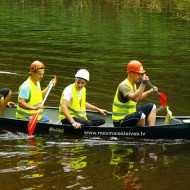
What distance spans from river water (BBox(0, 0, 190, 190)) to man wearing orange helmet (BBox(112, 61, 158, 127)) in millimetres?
440

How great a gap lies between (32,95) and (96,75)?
22.3ft

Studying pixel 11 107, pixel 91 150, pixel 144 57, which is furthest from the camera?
pixel 144 57

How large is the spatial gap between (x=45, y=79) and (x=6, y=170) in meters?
8.89

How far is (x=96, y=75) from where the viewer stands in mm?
17469

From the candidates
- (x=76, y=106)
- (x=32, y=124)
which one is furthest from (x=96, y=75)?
(x=32, y=124)

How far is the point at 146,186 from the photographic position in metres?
7.74

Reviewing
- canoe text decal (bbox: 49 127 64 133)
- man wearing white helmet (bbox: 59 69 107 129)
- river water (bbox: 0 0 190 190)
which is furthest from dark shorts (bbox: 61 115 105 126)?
river water (bbox: 0 0 190 190)

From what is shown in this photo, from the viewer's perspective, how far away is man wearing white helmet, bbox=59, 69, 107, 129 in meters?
10.5

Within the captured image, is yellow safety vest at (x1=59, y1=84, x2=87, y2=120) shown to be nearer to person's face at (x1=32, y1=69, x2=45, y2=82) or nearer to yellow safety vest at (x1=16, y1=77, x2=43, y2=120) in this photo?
yellow safety vest at (x1=16, y1=77, x2=43, y2=120)

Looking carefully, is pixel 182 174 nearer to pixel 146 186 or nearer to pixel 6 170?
pixel 146 186

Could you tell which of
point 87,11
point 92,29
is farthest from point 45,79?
point 87,11

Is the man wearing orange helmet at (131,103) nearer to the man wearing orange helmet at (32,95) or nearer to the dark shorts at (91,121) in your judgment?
the dark shorts at (91,121)

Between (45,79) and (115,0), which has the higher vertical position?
(115,0)

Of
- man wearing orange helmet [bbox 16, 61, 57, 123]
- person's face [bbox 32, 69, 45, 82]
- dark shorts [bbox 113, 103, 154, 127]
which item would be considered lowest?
dark shorts [bbox 113, 103, 154, 127]
